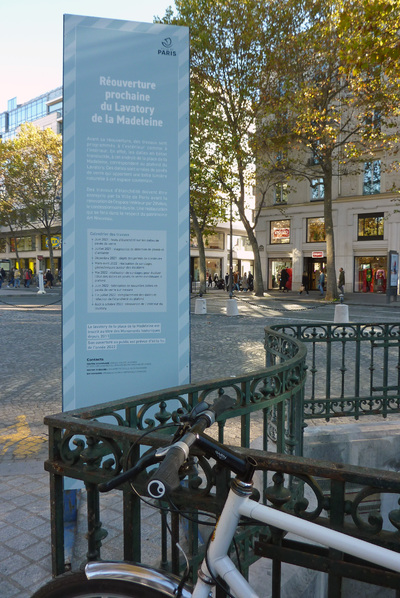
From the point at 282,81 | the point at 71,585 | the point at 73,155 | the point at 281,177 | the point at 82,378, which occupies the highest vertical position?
the point at 282,81

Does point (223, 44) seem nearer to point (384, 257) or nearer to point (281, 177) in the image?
point (281, 177)

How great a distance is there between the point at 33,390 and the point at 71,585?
19.6 feet

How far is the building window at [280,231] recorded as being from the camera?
3988cm

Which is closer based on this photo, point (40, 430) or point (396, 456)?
point (396, 456)

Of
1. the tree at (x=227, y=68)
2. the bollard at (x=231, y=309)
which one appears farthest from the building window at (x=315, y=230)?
the bollard at (x=231, y=309)

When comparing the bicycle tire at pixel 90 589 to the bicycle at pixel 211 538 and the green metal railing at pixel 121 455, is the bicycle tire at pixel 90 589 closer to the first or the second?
the bicycle at pixel 211 538

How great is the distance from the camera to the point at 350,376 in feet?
26.6

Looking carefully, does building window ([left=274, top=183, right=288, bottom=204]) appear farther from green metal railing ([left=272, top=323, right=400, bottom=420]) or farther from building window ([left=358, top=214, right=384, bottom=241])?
green metal railing ([left=272, top=323, right=400, bottom=420])

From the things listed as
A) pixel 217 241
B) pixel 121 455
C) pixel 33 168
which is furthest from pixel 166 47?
pixel 217 241

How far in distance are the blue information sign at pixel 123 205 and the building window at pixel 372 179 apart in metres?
33.4

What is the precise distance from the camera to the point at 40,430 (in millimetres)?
5523

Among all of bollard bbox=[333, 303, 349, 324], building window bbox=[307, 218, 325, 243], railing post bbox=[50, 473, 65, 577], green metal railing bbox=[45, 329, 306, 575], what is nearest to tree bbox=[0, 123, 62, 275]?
building window bbox=[307, 218, 325, 243]

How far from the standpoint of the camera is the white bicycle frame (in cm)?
135

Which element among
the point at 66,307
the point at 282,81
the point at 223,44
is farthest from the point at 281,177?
the point at 66,307
